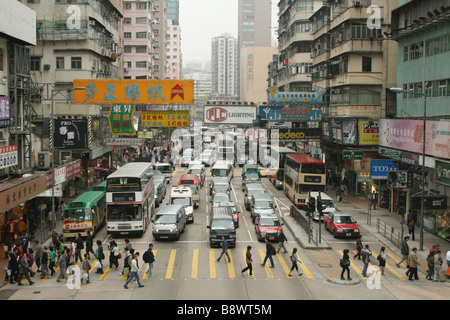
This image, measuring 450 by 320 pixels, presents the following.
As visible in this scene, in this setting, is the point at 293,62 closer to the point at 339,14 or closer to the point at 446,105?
the point at 339,14

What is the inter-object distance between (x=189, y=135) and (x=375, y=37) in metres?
45.4

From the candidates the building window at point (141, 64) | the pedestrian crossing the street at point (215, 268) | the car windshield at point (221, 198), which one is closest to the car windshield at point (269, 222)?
the pedestrian crossing the street at point (215, 268)

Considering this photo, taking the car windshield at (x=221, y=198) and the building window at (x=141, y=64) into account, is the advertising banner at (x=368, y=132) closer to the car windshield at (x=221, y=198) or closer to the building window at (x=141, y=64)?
the car windshield at (x=221, y=198)

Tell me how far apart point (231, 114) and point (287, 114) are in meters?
5.48

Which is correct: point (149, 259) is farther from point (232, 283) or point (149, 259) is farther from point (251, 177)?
point (251, 177)

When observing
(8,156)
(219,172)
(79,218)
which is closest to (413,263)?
(79,218)

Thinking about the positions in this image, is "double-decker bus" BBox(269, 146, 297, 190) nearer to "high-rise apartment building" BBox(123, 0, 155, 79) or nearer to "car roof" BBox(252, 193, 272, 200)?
"car roof" BBox(252, 193, 272, 200)

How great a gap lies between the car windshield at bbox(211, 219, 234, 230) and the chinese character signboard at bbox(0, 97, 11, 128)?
12.5 metres

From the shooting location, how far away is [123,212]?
1103 inches

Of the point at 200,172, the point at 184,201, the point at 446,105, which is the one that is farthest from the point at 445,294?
the point at 200,172

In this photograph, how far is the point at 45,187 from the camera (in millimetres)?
30250

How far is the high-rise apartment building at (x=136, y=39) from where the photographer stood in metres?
84.5

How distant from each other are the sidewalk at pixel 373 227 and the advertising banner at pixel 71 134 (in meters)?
16.2

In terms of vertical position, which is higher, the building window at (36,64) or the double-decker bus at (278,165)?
the building window at (36,64)
